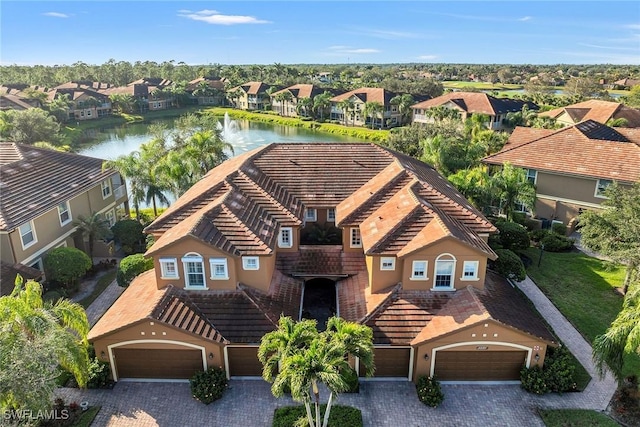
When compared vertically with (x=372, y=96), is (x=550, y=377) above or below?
below

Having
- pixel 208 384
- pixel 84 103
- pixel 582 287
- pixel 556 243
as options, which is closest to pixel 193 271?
pixel 208 384

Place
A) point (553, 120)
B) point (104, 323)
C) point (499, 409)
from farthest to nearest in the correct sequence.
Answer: point (553, 120), point (104, 323), point (499, 409)

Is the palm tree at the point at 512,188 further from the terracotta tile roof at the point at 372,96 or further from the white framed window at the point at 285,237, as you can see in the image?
the terracotta tile roof at the point at 372,96

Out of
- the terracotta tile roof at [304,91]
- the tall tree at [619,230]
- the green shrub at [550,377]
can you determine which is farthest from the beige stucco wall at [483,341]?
the terracotta tile roof at [304,91]

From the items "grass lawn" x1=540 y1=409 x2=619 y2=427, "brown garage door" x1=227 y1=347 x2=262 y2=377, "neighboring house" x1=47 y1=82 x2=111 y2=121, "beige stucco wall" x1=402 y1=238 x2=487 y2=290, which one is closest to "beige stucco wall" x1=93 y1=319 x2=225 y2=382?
"brown garage door" x1=227 y1=347 x2=262 y2=377

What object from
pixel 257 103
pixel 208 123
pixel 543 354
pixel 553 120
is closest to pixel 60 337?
pixel 543 354

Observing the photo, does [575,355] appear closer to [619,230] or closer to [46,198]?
[619,230]

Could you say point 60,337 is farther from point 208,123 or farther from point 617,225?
point 208,123
